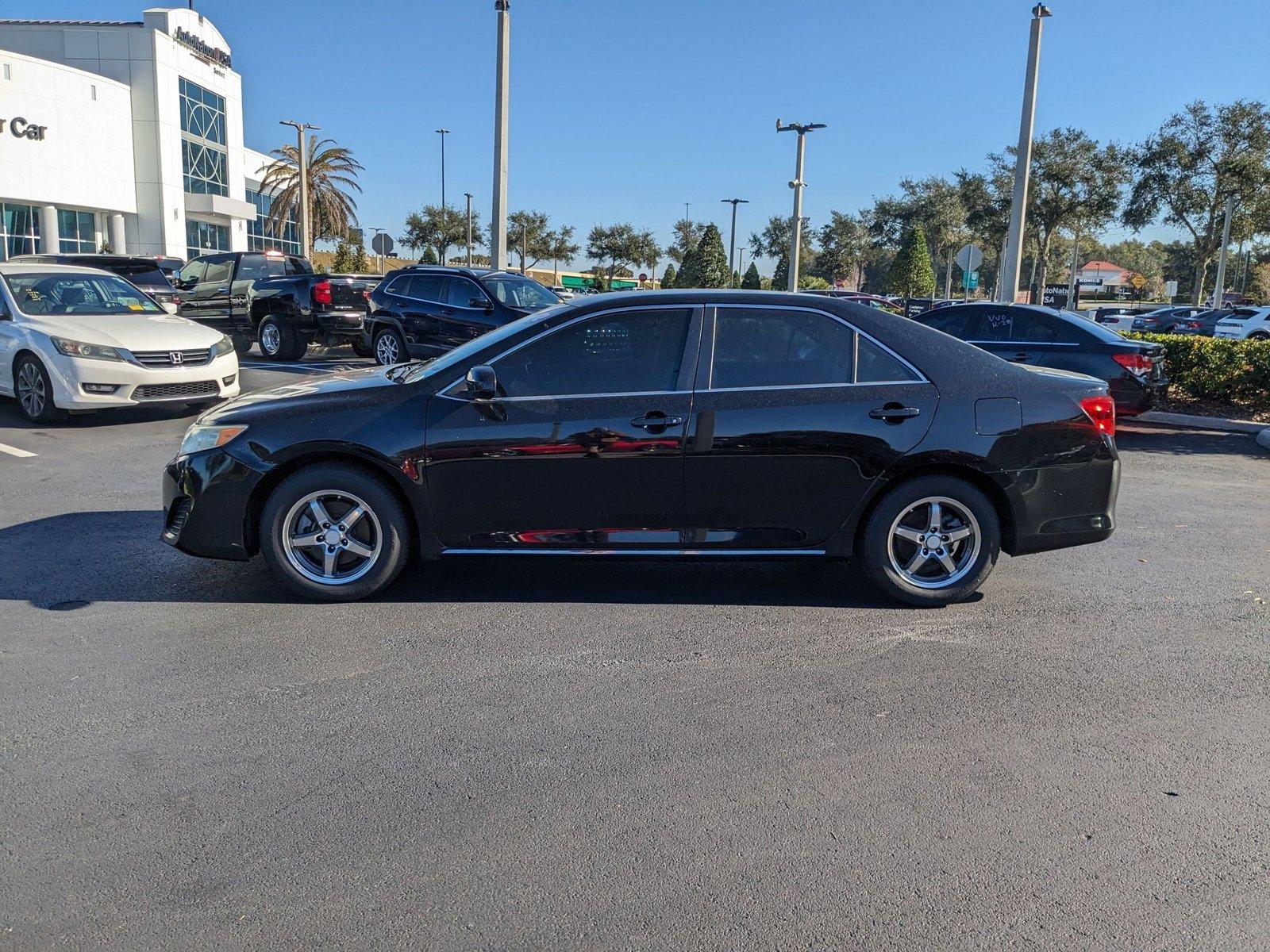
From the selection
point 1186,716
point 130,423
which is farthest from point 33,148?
point 1186,716

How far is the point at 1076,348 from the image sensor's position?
1152 centimetres

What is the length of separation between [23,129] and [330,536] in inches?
1711

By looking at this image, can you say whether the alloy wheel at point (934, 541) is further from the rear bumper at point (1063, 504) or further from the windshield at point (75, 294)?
the windshield at point (75, 294)

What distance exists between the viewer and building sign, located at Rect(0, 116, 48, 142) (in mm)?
39531

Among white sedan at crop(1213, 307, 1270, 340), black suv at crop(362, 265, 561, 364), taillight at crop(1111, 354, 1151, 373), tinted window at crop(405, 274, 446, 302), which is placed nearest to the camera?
taillight at crop(1111, 354, 1151, 373)

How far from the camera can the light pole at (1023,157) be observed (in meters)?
19.0

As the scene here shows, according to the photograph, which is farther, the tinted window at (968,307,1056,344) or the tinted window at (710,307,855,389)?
the tinted window at (968,307,1056,344)

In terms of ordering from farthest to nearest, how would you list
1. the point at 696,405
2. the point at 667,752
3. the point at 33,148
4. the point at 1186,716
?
the point at 33,148, the point at 696,405, the point at 1186,716, the point at 667,752

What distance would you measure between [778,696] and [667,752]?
70 cm

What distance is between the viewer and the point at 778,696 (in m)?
4.24

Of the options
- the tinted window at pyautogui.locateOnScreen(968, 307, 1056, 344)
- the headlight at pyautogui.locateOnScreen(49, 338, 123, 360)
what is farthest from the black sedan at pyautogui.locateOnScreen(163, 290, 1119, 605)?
the tinted window at pyautogui.locateOnScreen(968, 307, 1056, 344)

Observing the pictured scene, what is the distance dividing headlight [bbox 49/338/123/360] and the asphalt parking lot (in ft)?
15.5

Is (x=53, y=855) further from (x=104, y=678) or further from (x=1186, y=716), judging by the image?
(x=1186, y=716)

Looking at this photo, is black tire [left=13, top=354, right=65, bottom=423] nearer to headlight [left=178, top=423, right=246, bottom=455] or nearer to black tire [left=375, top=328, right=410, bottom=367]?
black tire [left=375, top=328, right=410, bottom=367]
